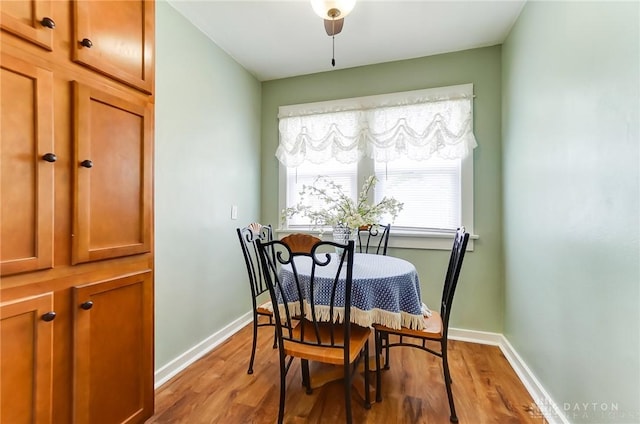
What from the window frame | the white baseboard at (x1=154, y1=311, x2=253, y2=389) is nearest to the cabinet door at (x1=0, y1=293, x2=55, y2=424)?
the white baseboard at (x1=154, y1=311, x2=253, y2=389)

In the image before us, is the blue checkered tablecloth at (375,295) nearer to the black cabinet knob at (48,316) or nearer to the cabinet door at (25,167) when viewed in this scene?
the black cabinet knob at (48,316)

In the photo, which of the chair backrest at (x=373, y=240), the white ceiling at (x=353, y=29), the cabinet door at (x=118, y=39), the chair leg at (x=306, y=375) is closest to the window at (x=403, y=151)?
the chair backrest at (x=373, y=240)

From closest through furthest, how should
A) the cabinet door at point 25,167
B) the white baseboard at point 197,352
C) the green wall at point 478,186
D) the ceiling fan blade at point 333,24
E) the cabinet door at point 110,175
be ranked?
the cabinet door at point 25,167, the cabinet door at point 110,175, the ceiling fan blade at point 333,24, the white baseboard at point 197,352, the green wall at point 478,186

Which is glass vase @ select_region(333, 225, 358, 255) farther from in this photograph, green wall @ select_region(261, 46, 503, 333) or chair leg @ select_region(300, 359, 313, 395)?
green wall @ select_region(261, 46, 503, 333)

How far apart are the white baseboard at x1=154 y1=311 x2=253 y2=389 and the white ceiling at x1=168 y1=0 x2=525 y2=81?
2.50m

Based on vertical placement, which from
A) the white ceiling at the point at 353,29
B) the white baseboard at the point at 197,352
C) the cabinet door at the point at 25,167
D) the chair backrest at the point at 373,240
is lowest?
the white baseboard at the point at 197,352

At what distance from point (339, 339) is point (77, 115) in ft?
4.96

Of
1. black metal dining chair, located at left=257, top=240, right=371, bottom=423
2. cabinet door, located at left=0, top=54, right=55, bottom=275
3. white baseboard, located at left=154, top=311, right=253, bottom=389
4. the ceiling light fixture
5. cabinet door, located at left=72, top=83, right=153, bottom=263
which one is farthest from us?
white baseboard, located at left=154, top=311, right=253, bottom=389

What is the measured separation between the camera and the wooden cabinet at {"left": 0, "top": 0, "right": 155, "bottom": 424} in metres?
0.90

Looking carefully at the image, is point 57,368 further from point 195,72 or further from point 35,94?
point 195,72

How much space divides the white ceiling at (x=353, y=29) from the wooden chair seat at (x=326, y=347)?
7.03 feet

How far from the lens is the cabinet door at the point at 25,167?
2.85 feet

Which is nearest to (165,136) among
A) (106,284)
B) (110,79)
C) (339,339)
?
(110,79)

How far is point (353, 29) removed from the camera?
233 cm
